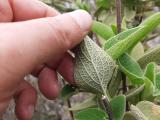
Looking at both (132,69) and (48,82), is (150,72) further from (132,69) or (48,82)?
(48,82)


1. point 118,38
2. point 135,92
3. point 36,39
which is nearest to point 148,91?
point 135,92

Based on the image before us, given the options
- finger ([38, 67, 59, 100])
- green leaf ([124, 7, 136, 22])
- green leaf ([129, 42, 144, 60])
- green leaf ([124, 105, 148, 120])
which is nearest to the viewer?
green leaf ([124, 105, 148, 120])

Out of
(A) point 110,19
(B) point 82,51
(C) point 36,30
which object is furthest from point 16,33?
(A) point 110,19

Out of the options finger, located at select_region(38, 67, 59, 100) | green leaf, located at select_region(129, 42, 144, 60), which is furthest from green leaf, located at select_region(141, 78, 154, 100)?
finger, located at select_region(38, 67, 59, 100)

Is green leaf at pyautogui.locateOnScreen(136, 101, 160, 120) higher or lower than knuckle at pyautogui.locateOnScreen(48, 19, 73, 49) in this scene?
lower

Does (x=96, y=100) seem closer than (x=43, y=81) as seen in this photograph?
Yes

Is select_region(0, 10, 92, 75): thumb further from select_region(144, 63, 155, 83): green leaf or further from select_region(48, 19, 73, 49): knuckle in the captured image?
select_region(144, 63, 155, 83): green leaf

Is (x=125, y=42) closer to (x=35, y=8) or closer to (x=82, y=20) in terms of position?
(x=82, y=20)
